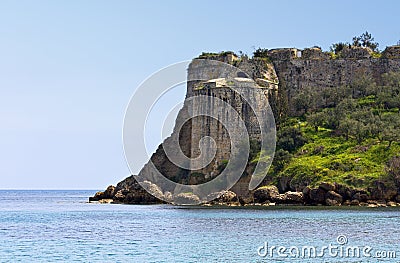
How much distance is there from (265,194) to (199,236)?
30.4 m

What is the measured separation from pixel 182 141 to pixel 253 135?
8.09m

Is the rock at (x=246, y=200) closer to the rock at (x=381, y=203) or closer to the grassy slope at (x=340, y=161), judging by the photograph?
the grassy slope at (x=340, y=161)

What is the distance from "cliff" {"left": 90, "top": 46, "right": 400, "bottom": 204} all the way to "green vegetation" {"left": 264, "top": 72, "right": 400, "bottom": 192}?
1446mm

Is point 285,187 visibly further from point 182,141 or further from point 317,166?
point 182,141

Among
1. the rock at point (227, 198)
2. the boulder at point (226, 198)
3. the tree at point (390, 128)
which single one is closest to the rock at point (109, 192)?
the boulder at point (226, 198)

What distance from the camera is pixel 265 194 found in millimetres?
70062

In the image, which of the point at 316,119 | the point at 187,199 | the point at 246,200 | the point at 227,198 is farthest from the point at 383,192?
the point at 316,119

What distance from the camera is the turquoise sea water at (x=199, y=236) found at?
31.4 metres

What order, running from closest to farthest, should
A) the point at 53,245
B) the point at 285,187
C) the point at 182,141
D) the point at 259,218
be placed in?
the point at 53,245
the point at 259,218
the point at 285,187
the point at 182,141

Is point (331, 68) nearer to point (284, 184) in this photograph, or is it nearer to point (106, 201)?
point (284, 184)

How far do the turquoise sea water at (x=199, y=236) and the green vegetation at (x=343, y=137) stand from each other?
425 inches

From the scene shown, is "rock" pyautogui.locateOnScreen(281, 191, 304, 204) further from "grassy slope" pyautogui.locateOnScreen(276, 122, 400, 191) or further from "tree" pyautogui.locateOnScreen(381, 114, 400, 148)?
"tree" pyautogui.locateOnScreen(381, 114, 400, 148)

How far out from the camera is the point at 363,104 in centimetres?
8806

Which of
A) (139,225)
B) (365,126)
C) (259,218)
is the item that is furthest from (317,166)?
(139,225)
